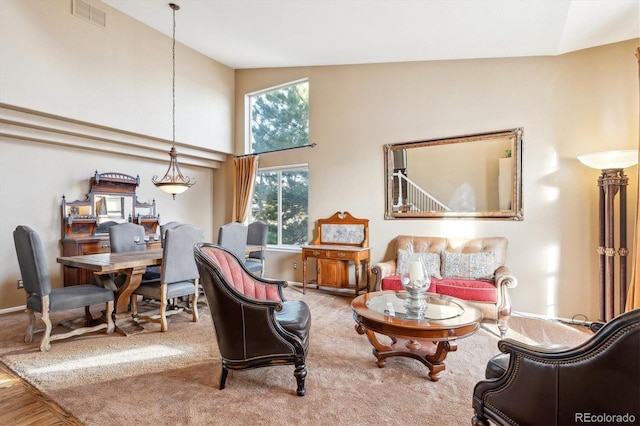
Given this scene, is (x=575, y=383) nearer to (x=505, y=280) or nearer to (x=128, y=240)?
(x=505, y=280)

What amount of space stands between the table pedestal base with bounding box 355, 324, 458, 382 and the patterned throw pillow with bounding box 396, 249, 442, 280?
1.21 m

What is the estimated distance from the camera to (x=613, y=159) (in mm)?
3053

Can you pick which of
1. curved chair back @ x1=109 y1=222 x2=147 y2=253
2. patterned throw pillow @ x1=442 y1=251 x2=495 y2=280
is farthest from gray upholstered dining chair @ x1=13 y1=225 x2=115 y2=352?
patterned throw pillow @ x1=442 y1=251 x2=495 y2=280

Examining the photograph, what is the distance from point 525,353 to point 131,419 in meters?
2.13

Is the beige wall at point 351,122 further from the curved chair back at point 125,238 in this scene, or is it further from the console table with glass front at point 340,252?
the curved chair back at point 125,238

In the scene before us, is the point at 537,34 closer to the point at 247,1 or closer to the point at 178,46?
the point at 247,1

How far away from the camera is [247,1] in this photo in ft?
11.9

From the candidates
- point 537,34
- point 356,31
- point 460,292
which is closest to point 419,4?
point 356,31

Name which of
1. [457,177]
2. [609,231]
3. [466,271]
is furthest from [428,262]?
[609,231]

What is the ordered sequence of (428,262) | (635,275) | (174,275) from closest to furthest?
1. (635,275)
2. (174,275)
3. (428,262)

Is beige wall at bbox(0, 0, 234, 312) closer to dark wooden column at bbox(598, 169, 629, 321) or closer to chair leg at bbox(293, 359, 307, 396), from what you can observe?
chair leg at bbox(293, 359, 307, 396)

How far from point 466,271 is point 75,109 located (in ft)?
17.0

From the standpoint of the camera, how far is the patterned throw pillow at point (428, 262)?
12.8 ft

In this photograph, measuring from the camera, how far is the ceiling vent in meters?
4.02
